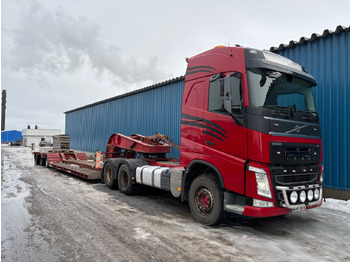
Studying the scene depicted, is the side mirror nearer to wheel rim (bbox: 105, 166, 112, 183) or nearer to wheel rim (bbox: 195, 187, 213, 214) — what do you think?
wheel rim (bbox: 195, 187, 213, 214)

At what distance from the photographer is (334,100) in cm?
730

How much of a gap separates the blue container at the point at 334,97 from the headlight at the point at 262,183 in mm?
4261

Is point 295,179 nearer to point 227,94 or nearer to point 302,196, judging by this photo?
point 302,196

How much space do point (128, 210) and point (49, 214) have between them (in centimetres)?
173

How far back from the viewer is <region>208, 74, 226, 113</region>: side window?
15.9 ft

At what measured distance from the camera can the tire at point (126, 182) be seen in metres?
7.65

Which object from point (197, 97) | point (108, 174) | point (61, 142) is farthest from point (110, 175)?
point (61, 142)

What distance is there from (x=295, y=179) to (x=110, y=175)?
6.30 metres

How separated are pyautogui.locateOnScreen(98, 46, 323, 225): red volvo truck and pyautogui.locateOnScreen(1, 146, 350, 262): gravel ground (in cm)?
55

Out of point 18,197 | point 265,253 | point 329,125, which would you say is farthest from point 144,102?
point 265,253

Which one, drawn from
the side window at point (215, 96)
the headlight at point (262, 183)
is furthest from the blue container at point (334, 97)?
the side window at point (215, 96)

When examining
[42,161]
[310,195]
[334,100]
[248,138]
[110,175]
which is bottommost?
[42,161]

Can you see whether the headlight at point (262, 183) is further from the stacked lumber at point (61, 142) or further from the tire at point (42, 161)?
the stacked lumber at point (61, 142)

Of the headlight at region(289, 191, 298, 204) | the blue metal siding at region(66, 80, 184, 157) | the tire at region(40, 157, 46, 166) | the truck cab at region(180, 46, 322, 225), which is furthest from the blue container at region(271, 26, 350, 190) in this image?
the tire at region(40, 157, 46, 166)
